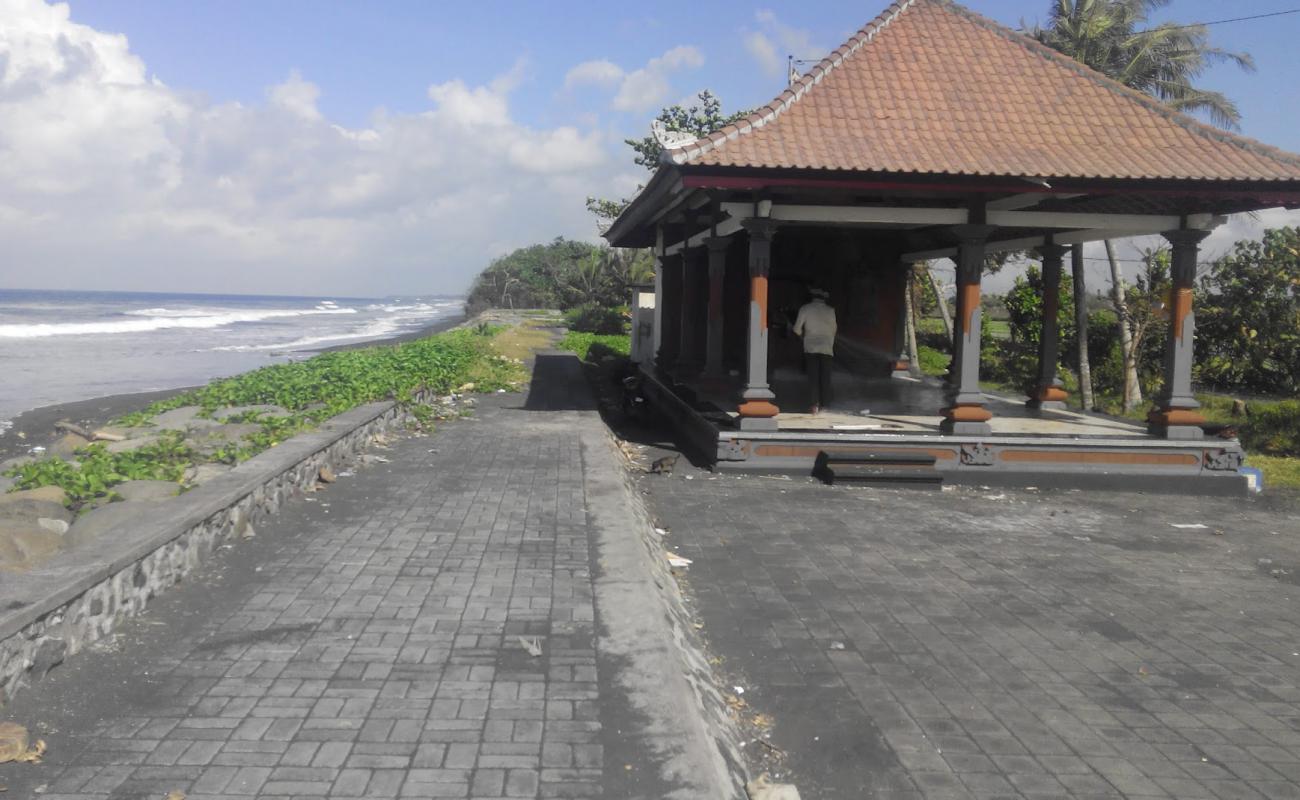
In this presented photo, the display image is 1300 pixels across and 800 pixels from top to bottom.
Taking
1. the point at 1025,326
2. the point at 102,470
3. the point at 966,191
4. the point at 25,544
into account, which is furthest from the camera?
the point at 1025,326

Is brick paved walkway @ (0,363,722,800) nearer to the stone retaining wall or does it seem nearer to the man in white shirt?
the stone retaining wall

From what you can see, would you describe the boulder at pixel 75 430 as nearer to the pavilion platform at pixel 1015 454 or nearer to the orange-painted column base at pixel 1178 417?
the pavilion platform at pixel 1015 454

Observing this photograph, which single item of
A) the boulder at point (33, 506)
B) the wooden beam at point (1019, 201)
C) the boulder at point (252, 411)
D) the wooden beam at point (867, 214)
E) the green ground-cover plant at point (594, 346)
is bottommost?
the boulder at point (33, 506)

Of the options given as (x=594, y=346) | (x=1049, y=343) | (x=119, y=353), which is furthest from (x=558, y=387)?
(x=119, y=353)

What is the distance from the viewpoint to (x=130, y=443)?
8.38 m

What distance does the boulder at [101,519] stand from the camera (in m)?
5.59

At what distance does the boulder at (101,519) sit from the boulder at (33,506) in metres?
0.18

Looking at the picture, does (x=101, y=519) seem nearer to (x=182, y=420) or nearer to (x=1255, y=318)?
(x=182, y=420)

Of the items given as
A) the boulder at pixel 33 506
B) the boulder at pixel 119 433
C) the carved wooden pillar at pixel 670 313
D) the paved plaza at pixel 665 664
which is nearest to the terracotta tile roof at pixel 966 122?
the paved plaza at pixel 665 664

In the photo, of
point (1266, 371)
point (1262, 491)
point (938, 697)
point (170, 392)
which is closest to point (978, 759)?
point (938, 697)

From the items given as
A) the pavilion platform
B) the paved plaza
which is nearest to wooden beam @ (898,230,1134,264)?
the pavilion platform

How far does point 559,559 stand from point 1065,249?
30.0 feet

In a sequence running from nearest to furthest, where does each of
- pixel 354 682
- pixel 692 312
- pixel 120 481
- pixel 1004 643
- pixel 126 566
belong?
pixel 354 682
pixel 126 566
pixel 1004 643
pixel 120 481
pixel 692 312

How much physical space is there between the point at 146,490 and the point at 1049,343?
10532mm
